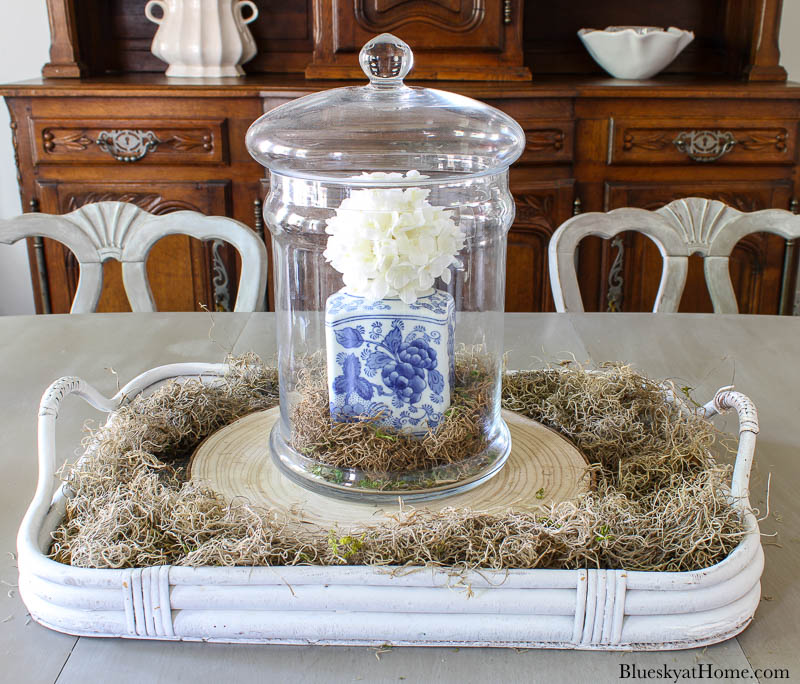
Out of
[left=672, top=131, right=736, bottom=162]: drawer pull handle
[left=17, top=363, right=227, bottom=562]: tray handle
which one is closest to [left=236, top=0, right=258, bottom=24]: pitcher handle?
[left=672, top=131, right=736, bottom=162]: drawer pull handle

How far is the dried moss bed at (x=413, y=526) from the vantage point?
59 cm

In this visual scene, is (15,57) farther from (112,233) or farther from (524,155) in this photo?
(524,155)

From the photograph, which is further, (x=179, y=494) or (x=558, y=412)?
(x=558, y=412)

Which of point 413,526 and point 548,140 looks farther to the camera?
point 548,140

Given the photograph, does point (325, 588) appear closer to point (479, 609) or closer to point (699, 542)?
point (479, 609)

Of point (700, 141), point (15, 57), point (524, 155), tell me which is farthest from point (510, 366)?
point (15, 57)

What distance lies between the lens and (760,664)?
1.84 ft

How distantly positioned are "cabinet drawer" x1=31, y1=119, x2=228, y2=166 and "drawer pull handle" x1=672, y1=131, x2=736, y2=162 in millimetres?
1067

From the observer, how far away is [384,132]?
73cm

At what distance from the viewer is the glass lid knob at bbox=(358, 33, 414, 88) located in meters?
0.74

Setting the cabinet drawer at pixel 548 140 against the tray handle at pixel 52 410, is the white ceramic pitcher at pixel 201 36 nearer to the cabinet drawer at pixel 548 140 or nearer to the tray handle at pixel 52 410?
the cabinet drawer at pixel 548 140

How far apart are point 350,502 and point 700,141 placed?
163cm

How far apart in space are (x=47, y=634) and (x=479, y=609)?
11.5 inches

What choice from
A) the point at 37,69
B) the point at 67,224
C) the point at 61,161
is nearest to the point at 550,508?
the point at 67,224
